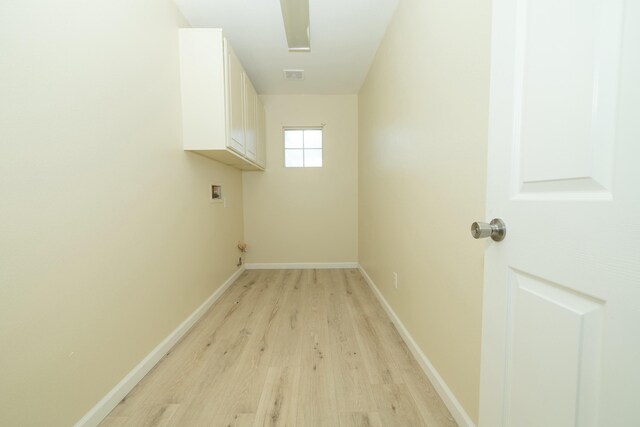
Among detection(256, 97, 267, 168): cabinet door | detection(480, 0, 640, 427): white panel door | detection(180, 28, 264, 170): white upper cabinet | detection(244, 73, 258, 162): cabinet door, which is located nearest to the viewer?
detection(480, 0, 640, 427): white panel door

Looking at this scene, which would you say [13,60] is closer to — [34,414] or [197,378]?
[34,414]

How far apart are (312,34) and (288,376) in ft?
8.70

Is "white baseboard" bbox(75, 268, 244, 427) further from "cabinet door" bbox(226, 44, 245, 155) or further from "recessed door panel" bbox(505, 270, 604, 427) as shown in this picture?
"recessed door panel" bbox(505, 270, 604, 427)

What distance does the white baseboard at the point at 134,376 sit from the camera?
1125mm

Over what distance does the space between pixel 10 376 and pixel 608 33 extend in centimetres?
180

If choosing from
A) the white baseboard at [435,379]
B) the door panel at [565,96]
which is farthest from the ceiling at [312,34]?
the white baseboard at [435,379]

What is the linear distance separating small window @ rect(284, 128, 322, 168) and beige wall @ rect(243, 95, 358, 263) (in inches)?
4.3

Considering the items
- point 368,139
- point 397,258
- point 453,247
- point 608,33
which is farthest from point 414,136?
point 368,139

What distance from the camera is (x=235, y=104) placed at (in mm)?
2172

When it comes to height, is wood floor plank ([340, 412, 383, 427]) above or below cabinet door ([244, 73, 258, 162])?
below

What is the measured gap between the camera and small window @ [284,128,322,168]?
144 inches

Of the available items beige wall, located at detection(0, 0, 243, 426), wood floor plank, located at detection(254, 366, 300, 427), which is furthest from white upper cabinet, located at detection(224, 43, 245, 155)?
wood floor plank, located at detection(254, 366, 300, 427)

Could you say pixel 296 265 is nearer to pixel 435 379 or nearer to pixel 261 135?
pixel 261 135

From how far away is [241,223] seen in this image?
3.51 meters
